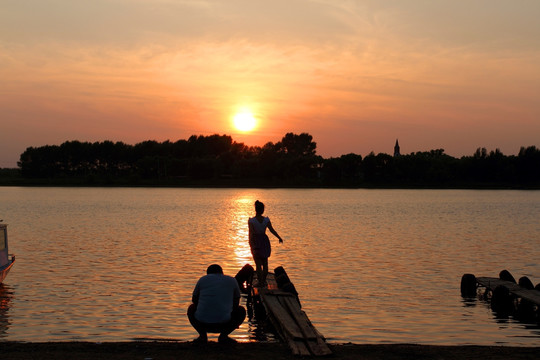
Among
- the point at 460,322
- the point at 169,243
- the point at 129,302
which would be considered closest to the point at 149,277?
the point at 129,302

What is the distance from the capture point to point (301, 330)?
46.1 feet

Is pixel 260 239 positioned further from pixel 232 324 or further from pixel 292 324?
pixel 232 324

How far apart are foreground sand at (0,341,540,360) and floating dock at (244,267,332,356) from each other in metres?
0.26

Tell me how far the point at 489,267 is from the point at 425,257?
449 cm

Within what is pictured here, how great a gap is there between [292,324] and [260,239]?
15.7 feet

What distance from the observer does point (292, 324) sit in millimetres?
14594

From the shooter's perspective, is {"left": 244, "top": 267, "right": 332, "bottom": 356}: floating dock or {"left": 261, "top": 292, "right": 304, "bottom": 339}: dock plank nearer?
{"left": 244, "top": 267, "right": 332, "bottom": 356}: floating dock

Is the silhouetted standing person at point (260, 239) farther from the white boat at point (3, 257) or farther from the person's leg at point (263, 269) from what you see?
the white boat at point (3, 257)

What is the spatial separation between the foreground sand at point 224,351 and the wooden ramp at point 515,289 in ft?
19.9

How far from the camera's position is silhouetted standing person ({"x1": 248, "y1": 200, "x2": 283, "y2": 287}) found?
18.7 metres

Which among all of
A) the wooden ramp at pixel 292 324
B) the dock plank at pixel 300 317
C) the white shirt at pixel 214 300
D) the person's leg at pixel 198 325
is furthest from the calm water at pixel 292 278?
the white shirt at pixel 214 300

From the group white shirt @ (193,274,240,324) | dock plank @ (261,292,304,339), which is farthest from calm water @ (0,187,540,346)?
white shirt @ (193,274,240,324)

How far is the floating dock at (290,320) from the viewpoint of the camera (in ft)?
42.8

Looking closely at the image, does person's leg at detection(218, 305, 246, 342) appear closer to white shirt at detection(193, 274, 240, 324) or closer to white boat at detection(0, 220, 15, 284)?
white shirt at detection(193, 274, 240, 324)
